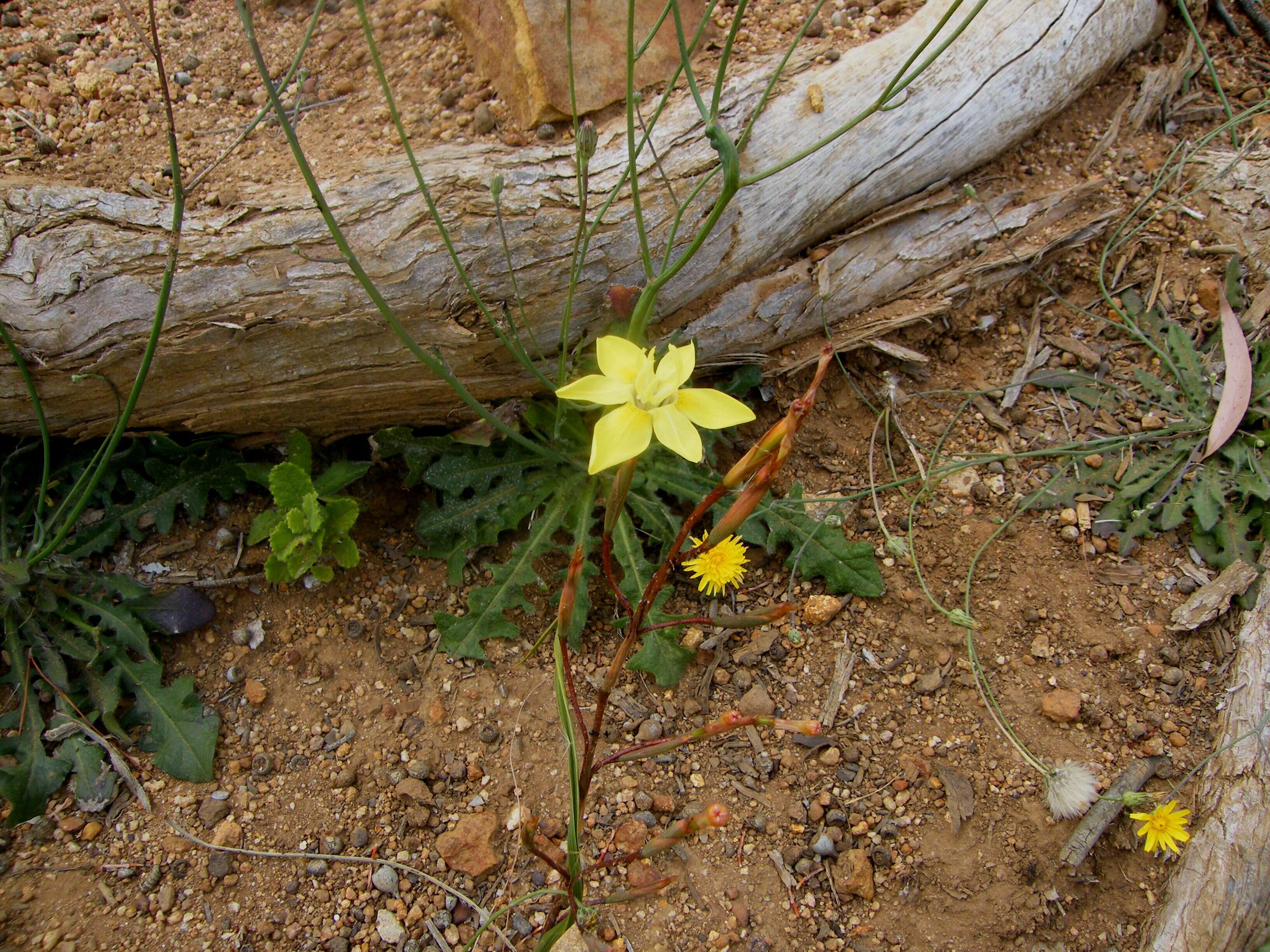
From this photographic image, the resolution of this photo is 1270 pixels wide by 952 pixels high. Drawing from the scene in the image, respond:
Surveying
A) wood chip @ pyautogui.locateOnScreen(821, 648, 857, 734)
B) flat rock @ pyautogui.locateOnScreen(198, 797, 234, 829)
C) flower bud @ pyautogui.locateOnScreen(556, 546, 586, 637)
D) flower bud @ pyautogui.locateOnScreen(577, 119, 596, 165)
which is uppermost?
flower bud @ pyautogui.locateOnScreen(577, 119, 596, 165)

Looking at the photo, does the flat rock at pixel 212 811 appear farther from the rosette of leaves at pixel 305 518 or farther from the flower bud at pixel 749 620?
the flower bud at pixel 749 620

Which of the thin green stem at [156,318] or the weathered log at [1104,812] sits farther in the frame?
the weathered log at [1104,812]

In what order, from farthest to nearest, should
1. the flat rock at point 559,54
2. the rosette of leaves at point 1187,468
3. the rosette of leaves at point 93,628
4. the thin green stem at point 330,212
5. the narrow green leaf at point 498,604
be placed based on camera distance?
the flat rock at point 559,54 < the rosette of leaves at point 1187,468 < the narrow green leaf at point 498,604 < the rosette of leaves at point 93,628 < the thin green stem at point 330,212

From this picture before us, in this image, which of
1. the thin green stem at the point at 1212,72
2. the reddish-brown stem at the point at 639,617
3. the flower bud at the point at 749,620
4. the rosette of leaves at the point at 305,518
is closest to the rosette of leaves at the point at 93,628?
the rosette of leaves at the point at 305,518

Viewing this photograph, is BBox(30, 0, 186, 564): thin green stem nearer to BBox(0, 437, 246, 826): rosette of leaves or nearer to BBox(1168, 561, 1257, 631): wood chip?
BBox(0, 437, 246, 826): rosette of leaves

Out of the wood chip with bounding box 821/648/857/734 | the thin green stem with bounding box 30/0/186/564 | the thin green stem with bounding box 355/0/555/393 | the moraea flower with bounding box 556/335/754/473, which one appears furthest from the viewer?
the wood chip with bounding box 821/648/857/734

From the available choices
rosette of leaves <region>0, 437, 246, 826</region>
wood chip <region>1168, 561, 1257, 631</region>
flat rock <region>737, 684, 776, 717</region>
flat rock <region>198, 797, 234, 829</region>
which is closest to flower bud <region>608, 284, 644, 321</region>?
flat rock <region>737, 684, 776, 717</region>
